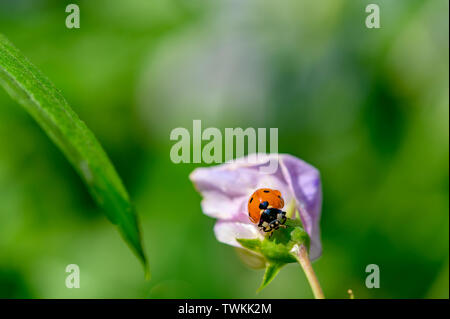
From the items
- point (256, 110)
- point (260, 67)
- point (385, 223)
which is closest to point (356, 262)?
point (385, 223)

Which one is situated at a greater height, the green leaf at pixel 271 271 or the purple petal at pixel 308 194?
the purple petal at pixel 308 194
